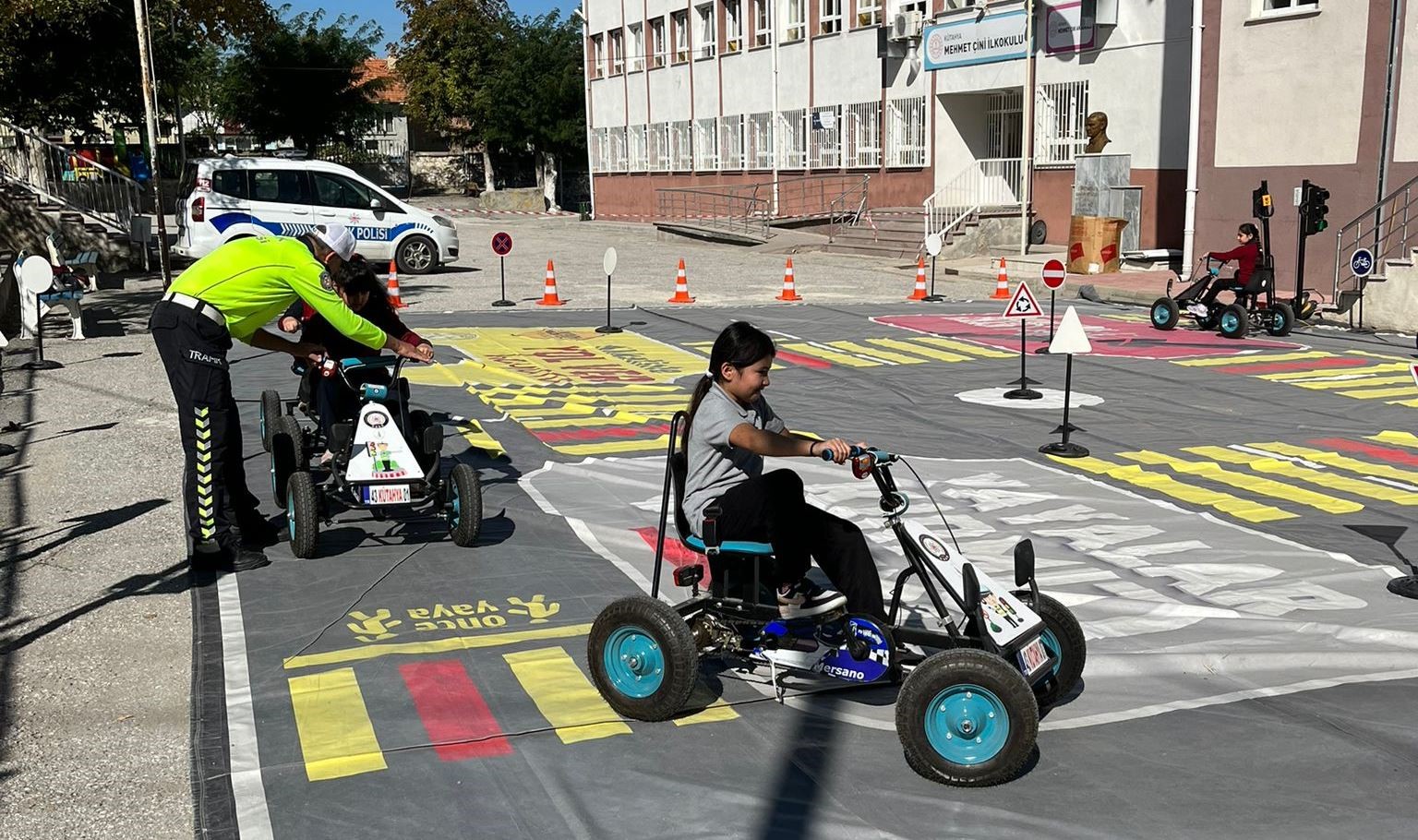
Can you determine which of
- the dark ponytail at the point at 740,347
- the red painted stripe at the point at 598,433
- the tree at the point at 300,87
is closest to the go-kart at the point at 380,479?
the dark ponytail at the point at 740,347

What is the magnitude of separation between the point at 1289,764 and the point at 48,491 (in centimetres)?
788

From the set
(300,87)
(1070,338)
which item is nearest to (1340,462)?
(1070,338)

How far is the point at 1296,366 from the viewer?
1456cm

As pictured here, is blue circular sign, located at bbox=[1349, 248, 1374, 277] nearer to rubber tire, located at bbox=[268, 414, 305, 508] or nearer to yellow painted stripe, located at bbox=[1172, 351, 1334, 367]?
yellow painted stripe, located at bbox=[1172, 351, 1334, 367]

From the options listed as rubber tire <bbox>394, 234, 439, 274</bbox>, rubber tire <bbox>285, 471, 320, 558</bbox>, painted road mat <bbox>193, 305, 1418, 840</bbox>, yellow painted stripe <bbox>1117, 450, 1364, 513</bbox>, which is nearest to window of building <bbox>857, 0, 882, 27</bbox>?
rubber tire <bbox>394, 234, 439, 274</bbox>

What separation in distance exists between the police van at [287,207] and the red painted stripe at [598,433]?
44.0 feet

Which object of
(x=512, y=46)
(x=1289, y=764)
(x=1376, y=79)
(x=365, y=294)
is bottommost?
(x=1289, y=764)

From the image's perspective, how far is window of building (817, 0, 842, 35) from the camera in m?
39.8

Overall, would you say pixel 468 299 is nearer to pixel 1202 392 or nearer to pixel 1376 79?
pixel 1202 392

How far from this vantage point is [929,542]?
16.2ft

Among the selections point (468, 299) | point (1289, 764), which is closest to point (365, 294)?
point (1289, 764)

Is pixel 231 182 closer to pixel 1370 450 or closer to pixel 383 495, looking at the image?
pixel 383 495

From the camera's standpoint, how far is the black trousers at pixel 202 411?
710cm

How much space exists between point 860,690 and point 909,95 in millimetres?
33006
